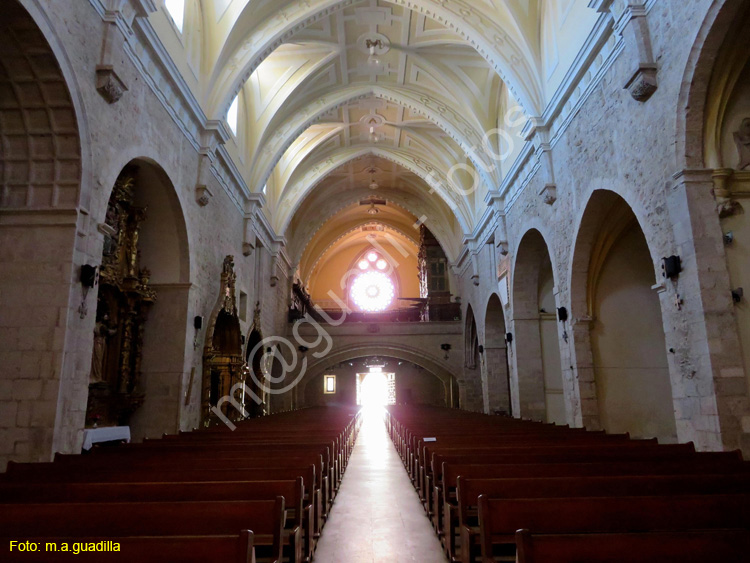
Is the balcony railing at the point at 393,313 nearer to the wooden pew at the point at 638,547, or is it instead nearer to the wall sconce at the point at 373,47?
the wall sconce at the point at 373,47

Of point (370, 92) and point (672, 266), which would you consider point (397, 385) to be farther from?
point (672, 266)

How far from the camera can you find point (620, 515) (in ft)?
8.74

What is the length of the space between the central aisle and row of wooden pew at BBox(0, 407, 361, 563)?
23 centimetres

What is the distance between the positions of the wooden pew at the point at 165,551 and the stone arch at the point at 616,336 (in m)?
8.45

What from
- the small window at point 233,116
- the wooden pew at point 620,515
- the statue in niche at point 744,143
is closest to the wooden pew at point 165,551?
the wooden pew at point 620,515

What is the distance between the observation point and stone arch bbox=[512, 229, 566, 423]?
1325 cm

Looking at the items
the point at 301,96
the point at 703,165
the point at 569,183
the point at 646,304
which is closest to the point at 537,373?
the point at 646,304

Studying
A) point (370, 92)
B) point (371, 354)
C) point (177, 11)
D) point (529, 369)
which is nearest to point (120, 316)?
point (177, 11)

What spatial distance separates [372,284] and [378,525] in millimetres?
28723

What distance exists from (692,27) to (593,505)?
18.6 feet

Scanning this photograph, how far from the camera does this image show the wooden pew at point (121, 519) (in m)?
2.63

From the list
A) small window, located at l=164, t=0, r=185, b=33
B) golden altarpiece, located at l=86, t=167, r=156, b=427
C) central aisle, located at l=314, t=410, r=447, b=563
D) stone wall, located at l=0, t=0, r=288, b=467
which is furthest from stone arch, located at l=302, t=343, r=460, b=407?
A: small window, located at l=164, t=0, r=185, b=33

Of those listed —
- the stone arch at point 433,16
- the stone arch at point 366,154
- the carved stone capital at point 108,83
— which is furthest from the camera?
the stone arch at point 366,154

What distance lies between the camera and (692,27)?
5746mm
